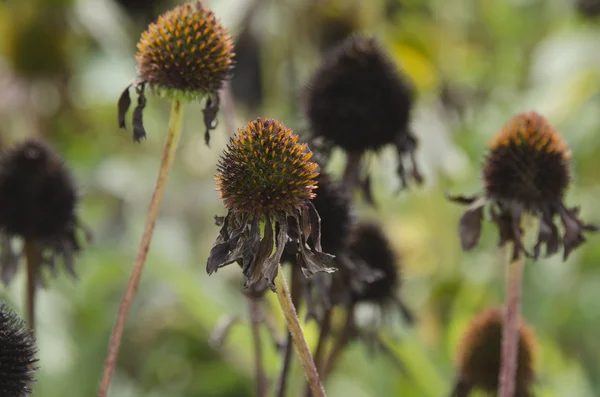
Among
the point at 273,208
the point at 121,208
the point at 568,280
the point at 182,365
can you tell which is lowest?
the point at 273,208

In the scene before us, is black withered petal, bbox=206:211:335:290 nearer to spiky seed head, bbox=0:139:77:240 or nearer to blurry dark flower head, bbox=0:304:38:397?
blurry dark flower head, bbox=0:304:38:397

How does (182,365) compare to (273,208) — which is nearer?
(273,208)

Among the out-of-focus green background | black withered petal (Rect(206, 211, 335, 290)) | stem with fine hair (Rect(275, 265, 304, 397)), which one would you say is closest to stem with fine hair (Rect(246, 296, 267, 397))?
stem with fine hair (Rect(275, 265, 304, 397))

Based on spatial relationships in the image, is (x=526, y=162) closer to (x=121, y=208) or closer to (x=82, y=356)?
(x=82, y=356)

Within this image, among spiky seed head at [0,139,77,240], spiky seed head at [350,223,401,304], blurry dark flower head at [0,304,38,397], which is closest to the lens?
blurry dark flower head at [0,304,38,397]

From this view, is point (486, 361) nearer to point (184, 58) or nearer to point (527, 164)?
point (527, 164)

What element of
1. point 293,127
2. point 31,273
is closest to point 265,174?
point 31,273

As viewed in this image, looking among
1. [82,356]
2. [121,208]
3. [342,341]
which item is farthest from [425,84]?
[342,341]

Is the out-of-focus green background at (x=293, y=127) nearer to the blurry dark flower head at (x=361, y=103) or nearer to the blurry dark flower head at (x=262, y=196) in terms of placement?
the blurry dark flower head at (x=361, y=103)
